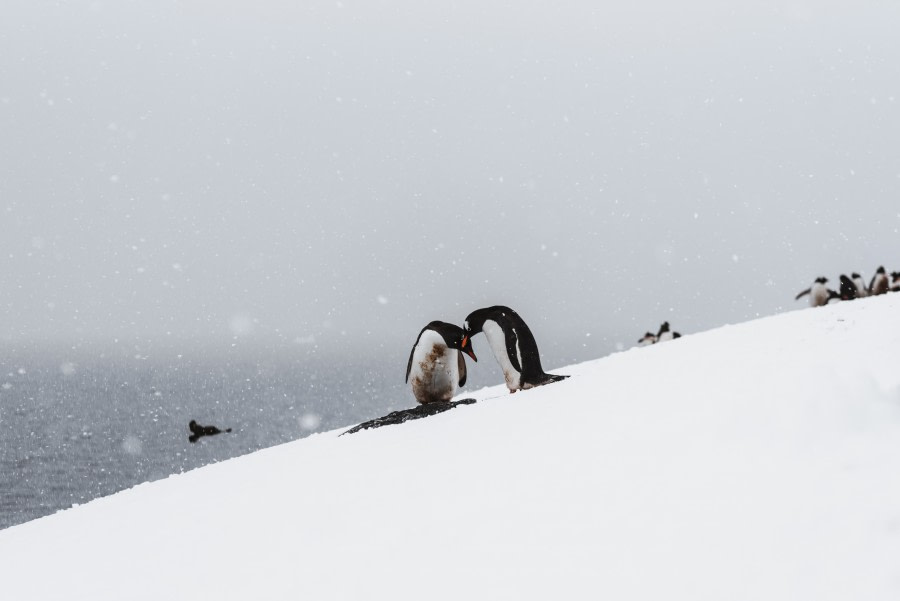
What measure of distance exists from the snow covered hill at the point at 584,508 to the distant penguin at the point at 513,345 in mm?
1898

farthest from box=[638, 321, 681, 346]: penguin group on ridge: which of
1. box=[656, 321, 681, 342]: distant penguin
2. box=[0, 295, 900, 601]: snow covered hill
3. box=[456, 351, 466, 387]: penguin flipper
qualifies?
box=[0, 295, 900, 601]: snow covered hill

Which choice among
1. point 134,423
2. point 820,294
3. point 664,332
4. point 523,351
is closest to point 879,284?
point 820,294

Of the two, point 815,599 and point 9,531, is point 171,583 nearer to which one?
point 815,599

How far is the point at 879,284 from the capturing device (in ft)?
67.1

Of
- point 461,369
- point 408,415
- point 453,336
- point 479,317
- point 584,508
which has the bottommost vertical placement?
point 584,508

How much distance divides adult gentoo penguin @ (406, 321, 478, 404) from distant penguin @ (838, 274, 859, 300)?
15.2 metres

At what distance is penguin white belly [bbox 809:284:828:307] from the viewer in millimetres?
21312

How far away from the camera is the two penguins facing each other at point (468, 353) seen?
9219mm

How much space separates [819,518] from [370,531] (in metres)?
2.72

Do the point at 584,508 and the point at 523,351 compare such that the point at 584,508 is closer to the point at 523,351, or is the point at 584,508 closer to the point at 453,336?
the point at 523,351

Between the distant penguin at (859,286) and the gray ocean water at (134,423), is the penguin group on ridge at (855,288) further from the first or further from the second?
the gray ocean water at (134,423)

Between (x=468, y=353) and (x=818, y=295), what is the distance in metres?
16.4

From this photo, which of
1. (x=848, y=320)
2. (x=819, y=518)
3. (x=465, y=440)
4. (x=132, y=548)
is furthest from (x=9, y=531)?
(x=848, y=320)

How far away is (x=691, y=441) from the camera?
183 inches
